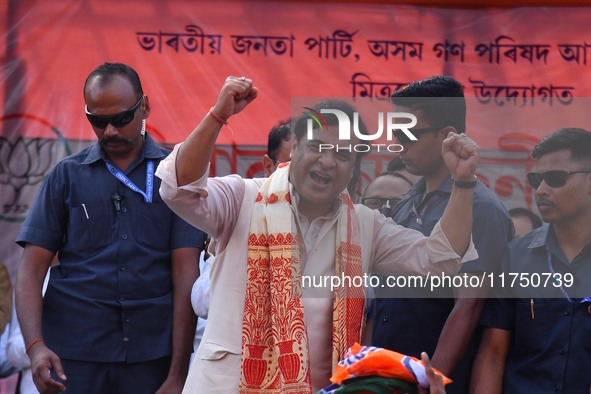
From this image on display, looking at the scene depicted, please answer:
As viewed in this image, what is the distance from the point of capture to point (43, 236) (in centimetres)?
447

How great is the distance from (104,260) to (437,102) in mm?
1466

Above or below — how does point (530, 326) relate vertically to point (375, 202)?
below

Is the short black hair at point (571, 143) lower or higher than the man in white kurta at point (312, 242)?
higher

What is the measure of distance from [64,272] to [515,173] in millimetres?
1916

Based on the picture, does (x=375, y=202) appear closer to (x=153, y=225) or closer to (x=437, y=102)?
(x=437, y=102)

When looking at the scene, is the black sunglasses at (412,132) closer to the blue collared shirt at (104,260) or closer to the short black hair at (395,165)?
the short black hair at (395,165)

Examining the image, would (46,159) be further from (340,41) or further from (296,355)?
(296,355)

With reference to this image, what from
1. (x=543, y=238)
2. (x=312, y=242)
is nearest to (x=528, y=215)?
(x=543, y=238)

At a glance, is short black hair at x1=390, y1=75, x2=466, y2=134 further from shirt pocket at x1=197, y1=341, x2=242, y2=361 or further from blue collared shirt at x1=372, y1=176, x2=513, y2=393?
shirt pocket at x1=197, y1=341, x2=242, y2=361

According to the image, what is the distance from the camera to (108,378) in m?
4.42

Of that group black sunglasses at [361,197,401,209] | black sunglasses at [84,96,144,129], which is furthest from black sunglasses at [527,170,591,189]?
black sunglasses at [84,96,144,129]

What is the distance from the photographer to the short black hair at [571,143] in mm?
4156

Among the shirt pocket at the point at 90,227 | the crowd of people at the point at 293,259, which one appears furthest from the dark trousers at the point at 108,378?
the shirt pocket at the point at 90,227

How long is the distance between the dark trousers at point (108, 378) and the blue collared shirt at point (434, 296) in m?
0.95
